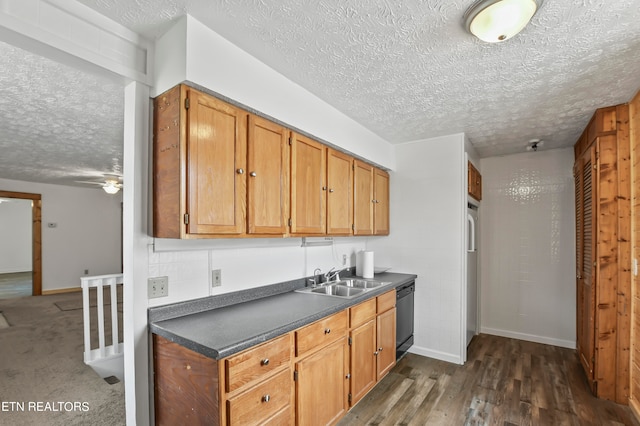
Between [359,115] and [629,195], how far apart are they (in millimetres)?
2330

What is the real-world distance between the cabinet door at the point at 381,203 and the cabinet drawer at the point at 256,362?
6.47 feet

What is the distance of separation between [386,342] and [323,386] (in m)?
1.04

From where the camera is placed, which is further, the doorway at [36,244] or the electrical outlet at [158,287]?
the doorway at [36,244]

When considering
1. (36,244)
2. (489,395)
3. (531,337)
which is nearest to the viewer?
(489,395)

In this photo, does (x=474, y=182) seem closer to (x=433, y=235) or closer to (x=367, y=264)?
(x=433, y=235)

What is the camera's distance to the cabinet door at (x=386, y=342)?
2.80 metres

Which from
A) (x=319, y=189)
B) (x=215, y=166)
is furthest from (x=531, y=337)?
(x=215, y=166)

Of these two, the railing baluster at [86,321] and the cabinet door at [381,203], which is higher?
the cabinet door at [381,203]

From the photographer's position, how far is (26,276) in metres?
9.62

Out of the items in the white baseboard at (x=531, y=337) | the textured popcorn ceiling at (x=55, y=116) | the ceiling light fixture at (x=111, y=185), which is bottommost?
the white baseboard at (x=531, y=337)

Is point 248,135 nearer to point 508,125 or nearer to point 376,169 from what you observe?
point 376,169

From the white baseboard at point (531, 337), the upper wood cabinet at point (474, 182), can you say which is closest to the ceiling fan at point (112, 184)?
the upper wood cabinet at point (474, 182)

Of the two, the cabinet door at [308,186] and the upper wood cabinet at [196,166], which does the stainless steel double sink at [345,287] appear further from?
the upper wood cabinet at [196,166]

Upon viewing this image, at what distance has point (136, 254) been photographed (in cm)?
170
